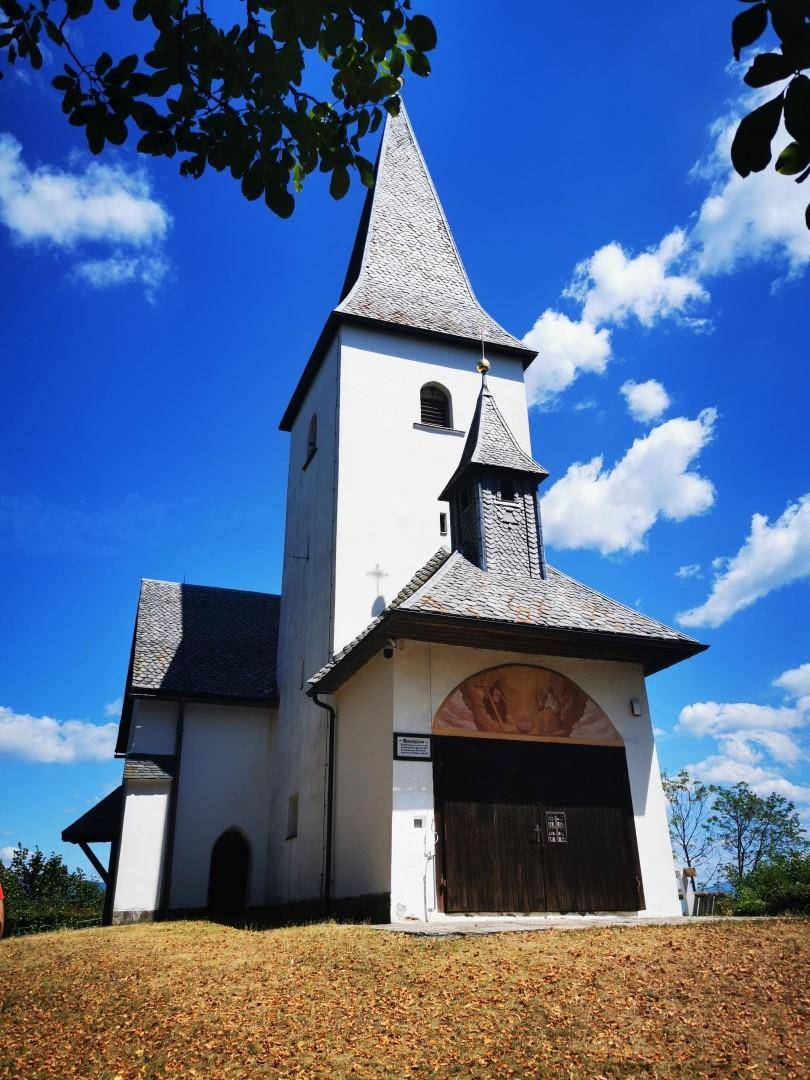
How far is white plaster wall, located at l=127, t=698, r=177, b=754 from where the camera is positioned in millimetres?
19797

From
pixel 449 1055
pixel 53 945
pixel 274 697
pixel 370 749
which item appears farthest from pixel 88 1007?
pixel 274 697

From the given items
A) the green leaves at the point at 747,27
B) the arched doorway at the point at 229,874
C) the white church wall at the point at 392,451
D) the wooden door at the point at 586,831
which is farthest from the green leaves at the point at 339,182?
the arched doorway at the point at 229,874

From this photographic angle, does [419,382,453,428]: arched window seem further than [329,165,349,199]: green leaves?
Yes

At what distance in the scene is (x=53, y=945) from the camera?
12250mm

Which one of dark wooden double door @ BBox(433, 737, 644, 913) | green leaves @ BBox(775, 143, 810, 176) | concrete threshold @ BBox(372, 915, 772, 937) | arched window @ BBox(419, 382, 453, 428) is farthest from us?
arched window @ BBox(419, 382, 453, 428)

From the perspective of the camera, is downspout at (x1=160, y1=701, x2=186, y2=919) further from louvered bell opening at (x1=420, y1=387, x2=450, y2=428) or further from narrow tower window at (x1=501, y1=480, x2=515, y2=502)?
narrow tower window at (x1=501, y1=480, x2=515, y2=502)

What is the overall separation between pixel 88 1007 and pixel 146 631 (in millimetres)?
15820

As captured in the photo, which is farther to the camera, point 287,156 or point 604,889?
point 604,889

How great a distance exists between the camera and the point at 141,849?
18672mm

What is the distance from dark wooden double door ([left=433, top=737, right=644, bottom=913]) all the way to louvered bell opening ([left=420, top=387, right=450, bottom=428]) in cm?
907

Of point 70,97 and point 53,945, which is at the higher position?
point 70,97

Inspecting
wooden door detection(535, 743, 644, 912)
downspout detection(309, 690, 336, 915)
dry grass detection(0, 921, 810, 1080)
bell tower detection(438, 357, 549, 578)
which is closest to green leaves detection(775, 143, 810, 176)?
dry grass detection(0, 921, 810, 1080)

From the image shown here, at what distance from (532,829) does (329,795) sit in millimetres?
4220

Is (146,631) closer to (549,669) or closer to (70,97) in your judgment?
(549,669)
